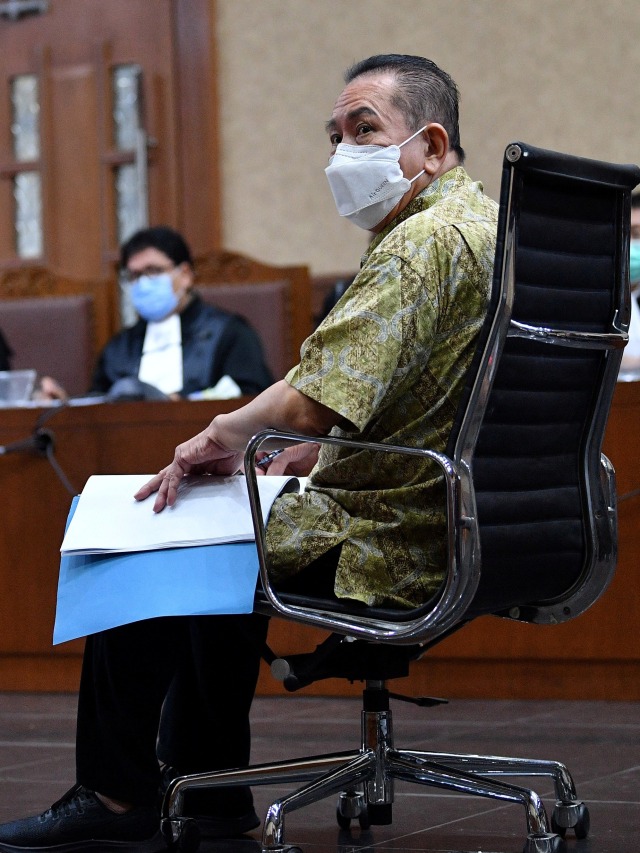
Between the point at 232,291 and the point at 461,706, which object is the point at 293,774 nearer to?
the point at 461,706

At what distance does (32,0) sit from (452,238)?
4.69 m

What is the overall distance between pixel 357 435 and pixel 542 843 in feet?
1.86

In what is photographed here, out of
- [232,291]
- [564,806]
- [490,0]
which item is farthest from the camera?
[490,0]

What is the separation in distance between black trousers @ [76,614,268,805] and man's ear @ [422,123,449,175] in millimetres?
662

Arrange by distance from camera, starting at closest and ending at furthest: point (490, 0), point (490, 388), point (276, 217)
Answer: point (490, 388)
point (490, 0)
point (276, 217)

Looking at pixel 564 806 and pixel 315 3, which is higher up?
pixel 315 3

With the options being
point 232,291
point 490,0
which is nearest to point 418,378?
point 232,291

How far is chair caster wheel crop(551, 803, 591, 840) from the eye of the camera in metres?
1.86

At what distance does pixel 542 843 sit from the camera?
1669 mm

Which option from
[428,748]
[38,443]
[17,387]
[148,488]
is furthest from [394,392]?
[17,387]

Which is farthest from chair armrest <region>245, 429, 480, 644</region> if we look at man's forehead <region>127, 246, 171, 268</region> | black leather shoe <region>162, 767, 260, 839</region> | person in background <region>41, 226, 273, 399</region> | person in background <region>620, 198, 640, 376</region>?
man's forehead <region>127, 246, 171, 268</region>

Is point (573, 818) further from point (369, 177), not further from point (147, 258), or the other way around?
point (147, 258)

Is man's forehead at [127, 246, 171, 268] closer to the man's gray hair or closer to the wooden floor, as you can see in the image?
the wooden floor

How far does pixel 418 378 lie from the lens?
1684 millimetres
